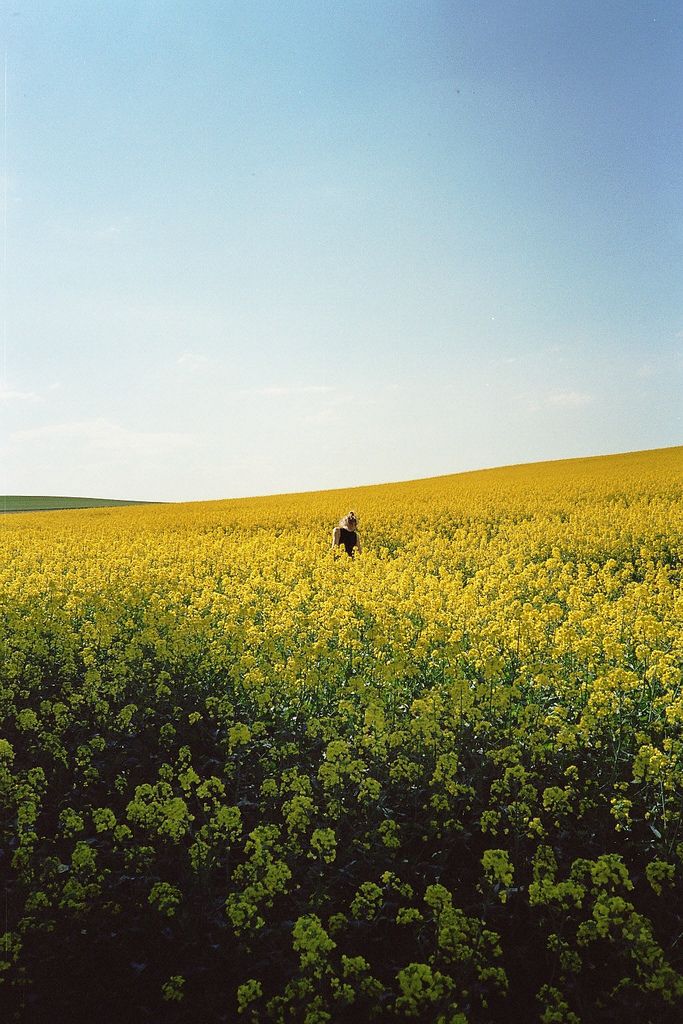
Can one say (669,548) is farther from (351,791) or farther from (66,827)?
(66,827)

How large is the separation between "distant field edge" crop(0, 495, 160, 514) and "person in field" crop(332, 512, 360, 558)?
7150 centimetres

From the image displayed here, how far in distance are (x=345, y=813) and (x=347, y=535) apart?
1299cm

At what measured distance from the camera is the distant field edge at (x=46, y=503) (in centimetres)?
8781

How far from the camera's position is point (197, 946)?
5.66m

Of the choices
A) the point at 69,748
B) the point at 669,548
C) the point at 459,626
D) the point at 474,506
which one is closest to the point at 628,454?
the point at 474,506

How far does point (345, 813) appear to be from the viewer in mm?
6422

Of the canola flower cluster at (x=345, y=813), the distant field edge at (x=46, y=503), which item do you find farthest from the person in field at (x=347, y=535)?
the distant field edge at (x=46, y=503)

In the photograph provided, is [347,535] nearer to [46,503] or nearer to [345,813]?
[345,813]

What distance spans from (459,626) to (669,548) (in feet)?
34.6

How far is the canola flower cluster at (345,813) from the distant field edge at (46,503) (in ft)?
262

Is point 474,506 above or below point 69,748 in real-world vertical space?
above

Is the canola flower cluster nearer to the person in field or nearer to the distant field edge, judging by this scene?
the person in field

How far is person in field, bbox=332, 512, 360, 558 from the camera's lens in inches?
744

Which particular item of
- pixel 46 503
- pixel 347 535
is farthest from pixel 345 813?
pixel 46 503
